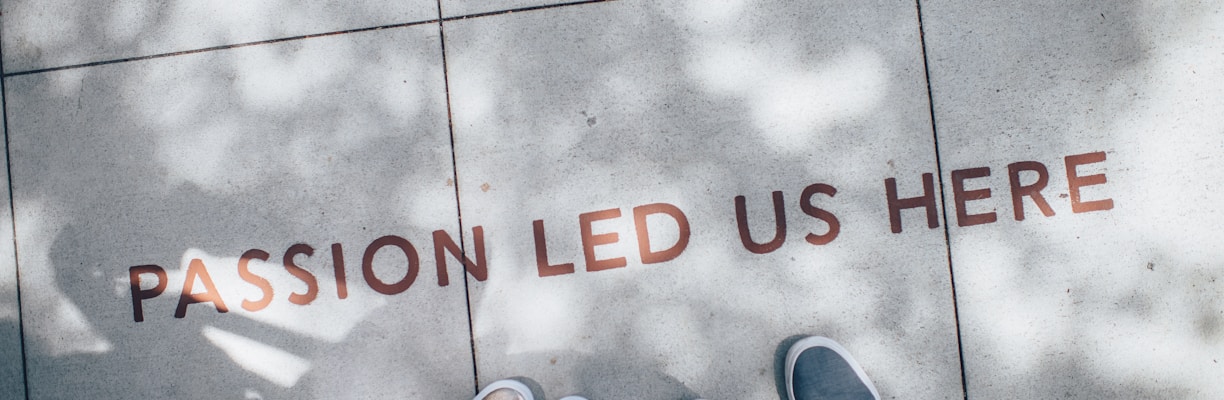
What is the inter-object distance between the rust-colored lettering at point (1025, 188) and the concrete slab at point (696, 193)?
11.9 inches

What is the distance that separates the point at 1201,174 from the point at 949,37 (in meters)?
1.06

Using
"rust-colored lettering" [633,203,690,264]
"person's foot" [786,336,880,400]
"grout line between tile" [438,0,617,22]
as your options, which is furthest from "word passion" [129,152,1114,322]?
"grout line between tile" [438,0,617,22]

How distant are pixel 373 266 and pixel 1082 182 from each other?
2697 millimetres

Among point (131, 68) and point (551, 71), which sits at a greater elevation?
point (131, 68)

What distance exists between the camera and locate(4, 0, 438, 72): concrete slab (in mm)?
2256

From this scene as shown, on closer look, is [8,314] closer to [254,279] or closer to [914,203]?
[254,279]

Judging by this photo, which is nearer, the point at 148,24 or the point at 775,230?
the point at 775,230

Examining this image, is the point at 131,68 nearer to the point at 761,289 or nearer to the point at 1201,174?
the point at 761,289

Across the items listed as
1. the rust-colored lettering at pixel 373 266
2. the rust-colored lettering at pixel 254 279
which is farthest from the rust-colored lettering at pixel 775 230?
A: the rust-colored lettering at pixel 254 279

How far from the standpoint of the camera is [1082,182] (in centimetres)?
216

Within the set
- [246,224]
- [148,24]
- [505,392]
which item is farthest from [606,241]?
[148,24]

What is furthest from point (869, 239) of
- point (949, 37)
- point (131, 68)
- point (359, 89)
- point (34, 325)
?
point (34, 325)

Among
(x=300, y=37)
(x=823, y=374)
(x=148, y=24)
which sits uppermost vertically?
(x=148, y=24)

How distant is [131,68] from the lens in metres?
2.27
